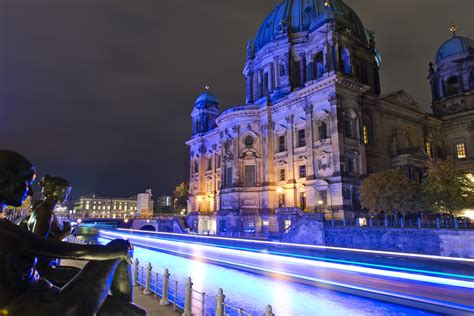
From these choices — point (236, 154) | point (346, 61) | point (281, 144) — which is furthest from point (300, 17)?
point (236, 154)

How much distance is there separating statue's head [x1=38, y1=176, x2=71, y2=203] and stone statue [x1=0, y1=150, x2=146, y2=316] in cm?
225

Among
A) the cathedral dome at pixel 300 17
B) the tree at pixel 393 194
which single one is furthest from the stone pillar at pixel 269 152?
the tree at pixel 393 194

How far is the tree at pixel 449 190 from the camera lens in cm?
2986

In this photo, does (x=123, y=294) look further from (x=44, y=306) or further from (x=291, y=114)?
(x=291, y=114)

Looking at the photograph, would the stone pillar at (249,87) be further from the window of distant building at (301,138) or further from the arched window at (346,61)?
the arched window at (346,61)

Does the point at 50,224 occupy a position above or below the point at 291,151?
below

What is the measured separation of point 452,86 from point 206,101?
156ft

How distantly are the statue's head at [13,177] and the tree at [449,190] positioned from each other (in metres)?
33.7

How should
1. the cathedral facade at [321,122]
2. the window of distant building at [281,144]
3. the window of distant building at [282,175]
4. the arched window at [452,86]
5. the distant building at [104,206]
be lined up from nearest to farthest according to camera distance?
the cathedral facade at [321,122] < the window of distant building at [282,175] < the window of distant building at [281,144] < the arched window at [452,86] < the distant building at [104,206]

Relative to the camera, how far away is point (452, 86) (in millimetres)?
62219

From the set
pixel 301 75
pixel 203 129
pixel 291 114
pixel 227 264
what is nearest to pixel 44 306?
pixel 227 264

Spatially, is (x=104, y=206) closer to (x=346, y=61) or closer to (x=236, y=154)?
(x=236, y=154)

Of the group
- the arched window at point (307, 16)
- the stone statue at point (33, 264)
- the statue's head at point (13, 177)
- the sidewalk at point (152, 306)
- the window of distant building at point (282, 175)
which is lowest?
the sidewalk at point (152, 306)

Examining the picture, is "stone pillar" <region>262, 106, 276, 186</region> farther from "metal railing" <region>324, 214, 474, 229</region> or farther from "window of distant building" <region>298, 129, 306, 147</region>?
"metal railing" <region>324, 214, 474, 229</region>
